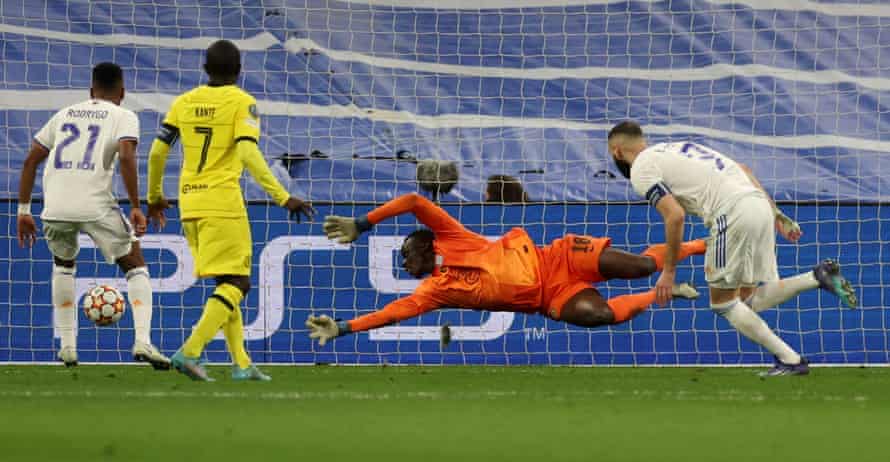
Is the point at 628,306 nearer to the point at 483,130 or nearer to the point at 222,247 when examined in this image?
the point at 222,247

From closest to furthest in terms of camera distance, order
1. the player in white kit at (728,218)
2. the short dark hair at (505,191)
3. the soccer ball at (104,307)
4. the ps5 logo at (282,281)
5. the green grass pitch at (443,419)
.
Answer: the green grass pitch at (443,419), the player in white kit at (728,218), the soccer ball at (104,307), the ps5 logo at (282,281), the short dark hair at (505,191)

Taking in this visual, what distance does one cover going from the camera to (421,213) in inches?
372

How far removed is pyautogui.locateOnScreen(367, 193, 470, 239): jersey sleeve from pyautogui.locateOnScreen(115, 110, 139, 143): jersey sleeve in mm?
1494

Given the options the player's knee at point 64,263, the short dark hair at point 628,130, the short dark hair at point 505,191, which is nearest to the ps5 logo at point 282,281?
the short dark hair at point 505,191

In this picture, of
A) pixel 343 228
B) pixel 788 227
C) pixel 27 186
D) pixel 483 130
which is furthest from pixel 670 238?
pixel 483 130

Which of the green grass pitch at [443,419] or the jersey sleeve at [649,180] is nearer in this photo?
the green grass pitch at [443,419]

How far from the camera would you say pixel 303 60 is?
45.1 ft

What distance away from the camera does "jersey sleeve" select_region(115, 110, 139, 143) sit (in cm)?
931

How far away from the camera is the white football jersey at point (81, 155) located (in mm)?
9438

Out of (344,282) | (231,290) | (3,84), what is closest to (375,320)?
(231,290)

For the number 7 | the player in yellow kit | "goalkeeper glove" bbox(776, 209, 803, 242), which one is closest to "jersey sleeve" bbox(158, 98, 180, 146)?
the player in yellow kit

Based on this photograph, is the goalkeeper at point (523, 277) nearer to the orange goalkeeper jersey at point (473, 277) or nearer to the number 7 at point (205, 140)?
the orange goalkeeper jersey at point (473, 277)

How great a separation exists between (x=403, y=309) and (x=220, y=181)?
188 cm

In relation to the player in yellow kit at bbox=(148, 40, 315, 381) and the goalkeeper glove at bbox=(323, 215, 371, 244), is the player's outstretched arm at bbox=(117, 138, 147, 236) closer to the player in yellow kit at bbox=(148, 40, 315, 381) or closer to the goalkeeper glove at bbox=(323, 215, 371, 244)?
the player in yellow kit at bbox=(148, 40, 315, 381)
